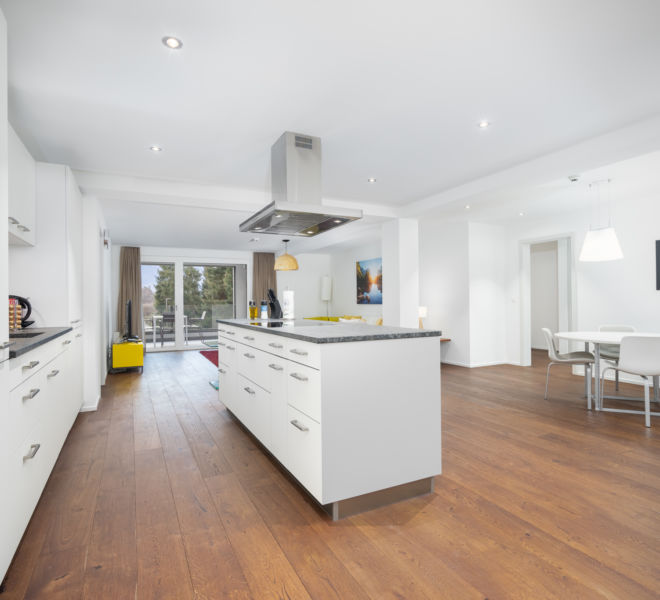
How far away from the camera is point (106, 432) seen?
333 centimetres

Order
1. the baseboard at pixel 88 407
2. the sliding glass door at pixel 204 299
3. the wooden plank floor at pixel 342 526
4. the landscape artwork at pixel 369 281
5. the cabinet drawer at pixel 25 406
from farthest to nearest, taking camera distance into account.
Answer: the sliding glass door at pixel 204 299 → the landscape artwork at pixel 369 281 → the baseboard at pixel 88 407 → the cabinet drawer at pixel 25 406 → the wooden plank floor at pixel 342 526

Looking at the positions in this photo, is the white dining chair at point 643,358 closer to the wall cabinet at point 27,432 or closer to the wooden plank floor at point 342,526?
the wooden plank floor at point 342,526

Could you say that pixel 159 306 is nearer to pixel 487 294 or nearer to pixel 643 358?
pixel 487 294

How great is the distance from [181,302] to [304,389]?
25.5ft

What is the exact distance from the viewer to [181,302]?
9102mm

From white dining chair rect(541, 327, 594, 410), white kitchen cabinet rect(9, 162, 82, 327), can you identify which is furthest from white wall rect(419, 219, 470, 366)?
white kitchen cabinet rect(9, 162, 82, 327)

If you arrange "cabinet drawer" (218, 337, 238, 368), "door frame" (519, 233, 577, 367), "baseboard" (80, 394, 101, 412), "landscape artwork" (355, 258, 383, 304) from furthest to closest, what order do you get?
1. "landscape artwork" (355, 258, 383, 304)
2. "door frame" (519, 233, 577, 367)
3. "baseboard" (80, 394, 101, 412)
4. "cabinet drawer" (218, 337, 238, 368)

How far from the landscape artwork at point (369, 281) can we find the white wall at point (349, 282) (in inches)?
4.5

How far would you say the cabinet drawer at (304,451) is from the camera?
193cm

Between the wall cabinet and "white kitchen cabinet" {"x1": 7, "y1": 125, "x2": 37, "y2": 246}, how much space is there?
88cm

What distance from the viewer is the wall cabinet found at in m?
1.54

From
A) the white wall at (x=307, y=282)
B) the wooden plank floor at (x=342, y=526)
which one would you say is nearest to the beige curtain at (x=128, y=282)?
the white wall at (x=307, y=282)

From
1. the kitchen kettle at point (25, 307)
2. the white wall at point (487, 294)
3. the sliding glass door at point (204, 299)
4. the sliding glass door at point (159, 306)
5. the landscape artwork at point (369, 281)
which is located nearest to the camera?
the kitchen kettle at point (25, 307)

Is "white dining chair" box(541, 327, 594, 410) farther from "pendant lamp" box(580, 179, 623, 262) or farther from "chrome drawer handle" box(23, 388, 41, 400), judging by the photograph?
"chrome drawer handle" box(23, 388, 41, 400)
